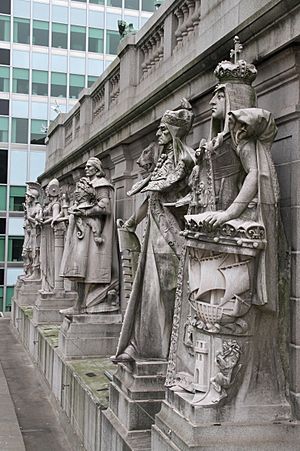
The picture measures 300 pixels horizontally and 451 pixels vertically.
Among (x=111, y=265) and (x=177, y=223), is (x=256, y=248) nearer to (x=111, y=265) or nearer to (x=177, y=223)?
(x=177, y=223)

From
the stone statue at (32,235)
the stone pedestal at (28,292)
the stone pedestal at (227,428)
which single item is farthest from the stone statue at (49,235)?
the stone pedestal at (227,428)

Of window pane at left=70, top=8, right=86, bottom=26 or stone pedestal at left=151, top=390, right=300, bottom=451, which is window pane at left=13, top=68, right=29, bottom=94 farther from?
stone pedestal at left=151, top=390, right=300, bottom=451

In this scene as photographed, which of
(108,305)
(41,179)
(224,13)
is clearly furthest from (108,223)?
(41,179)

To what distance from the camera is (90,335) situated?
400 inches

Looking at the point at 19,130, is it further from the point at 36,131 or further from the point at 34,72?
the point at 34,72

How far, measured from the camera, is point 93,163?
10289 millimetres

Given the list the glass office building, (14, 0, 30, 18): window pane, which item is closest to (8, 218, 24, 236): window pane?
the glass office building

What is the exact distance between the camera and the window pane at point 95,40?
139ft

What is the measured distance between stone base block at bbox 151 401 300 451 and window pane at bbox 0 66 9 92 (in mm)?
38399

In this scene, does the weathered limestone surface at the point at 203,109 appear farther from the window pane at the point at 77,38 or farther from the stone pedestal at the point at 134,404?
the window pane at the point at 77,38

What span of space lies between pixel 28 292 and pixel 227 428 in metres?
14.5

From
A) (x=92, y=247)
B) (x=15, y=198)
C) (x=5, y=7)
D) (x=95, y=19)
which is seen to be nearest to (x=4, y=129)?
(x=15, y=198)

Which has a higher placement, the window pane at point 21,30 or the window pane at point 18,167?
the window pane at point 21,30

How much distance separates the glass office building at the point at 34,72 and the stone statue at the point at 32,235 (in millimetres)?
20955
